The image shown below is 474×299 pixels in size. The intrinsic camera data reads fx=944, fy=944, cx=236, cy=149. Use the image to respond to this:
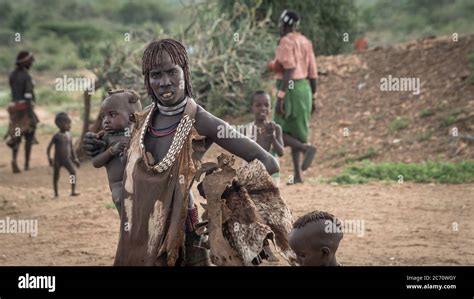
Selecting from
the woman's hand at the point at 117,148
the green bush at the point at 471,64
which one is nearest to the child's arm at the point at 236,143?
the woman's hand at the point at 117,148

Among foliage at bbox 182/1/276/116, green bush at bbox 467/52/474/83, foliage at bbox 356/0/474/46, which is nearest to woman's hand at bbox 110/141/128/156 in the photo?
green bush at bbox 467/52/474/83

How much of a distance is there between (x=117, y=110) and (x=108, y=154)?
0.28 meters

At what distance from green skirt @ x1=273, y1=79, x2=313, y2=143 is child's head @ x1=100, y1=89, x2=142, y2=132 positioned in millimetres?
4963

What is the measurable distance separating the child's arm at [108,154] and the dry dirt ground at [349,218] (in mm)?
2099

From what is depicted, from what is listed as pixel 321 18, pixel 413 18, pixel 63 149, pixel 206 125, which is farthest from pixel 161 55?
pixel 413 18

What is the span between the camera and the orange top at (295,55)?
31.5ft

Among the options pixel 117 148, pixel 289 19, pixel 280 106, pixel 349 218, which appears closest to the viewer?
pixel 117 148

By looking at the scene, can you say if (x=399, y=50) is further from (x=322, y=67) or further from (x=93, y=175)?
(x=93, y=175)

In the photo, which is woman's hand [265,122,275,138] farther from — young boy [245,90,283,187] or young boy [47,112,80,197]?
young boy [47,112,80,197]

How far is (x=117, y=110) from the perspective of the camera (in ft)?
16.1

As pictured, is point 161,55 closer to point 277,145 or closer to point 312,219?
point 312,219

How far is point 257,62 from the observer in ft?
46.3

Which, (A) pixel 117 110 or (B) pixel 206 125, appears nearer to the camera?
(B) pixel 206 125
